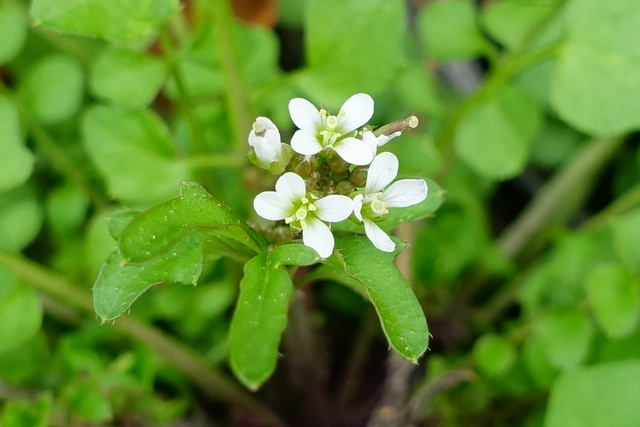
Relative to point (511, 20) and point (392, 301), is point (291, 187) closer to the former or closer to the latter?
point (392, 301)

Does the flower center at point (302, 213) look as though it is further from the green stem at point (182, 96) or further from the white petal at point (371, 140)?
the green stem at point (182, 96)

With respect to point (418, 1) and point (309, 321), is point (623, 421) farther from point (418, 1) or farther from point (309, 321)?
point (418, 1)

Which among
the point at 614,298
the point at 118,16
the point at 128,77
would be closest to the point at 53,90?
the point at 128,77

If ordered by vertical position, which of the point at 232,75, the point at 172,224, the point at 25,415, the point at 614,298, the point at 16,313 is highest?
the point at 172,224

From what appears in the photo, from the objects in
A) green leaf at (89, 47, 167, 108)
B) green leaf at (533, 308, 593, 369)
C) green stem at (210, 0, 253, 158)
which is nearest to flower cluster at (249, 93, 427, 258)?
green stem at (210, 0, 253, 158)

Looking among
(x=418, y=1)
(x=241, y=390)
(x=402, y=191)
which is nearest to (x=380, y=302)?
(x=402, y=191)

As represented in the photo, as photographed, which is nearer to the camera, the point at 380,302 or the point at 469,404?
the point at 380,302

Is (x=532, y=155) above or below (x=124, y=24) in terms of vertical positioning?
below
